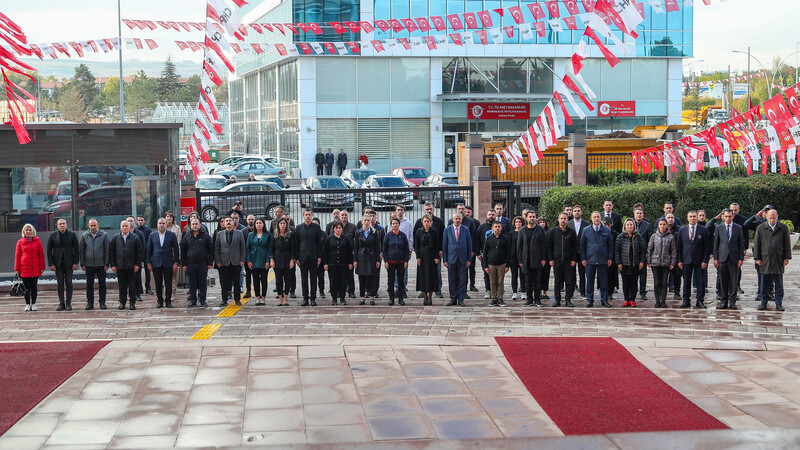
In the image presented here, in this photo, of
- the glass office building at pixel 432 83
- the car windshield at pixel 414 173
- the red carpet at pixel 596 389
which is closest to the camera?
the red carpet at pixel 596 389

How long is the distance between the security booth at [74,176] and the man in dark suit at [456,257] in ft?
21.5

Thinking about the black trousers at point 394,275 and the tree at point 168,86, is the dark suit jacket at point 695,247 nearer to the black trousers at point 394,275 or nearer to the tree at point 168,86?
the black trousers at point 394,275

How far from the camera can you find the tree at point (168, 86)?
390ft

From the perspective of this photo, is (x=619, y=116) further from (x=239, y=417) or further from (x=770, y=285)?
(x=239, y=417)

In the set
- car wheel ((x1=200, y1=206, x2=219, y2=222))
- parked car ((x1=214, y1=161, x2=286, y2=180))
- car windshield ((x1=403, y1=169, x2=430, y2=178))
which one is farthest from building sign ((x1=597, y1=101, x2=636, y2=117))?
car wheel ((x1=200, y1=206, x2=219, y2=222))

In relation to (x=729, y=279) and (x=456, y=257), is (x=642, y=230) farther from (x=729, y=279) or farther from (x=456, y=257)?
(x=456, y=257)

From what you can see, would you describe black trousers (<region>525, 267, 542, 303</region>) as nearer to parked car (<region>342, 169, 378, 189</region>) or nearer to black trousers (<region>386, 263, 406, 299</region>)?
black trousers (<region>386, 263, 406, 299</region>)

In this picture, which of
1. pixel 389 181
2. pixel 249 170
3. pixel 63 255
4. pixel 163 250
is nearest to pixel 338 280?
pixel 163 250

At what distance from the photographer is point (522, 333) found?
1295cm

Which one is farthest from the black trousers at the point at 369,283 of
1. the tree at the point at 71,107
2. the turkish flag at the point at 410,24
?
the tree at the point at 71,107

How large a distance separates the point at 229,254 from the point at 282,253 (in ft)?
3.10

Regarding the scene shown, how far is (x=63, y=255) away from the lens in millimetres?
15289

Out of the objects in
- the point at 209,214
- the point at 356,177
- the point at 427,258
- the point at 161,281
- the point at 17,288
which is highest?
the point at 356,177

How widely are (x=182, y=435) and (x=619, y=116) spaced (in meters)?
45.6
